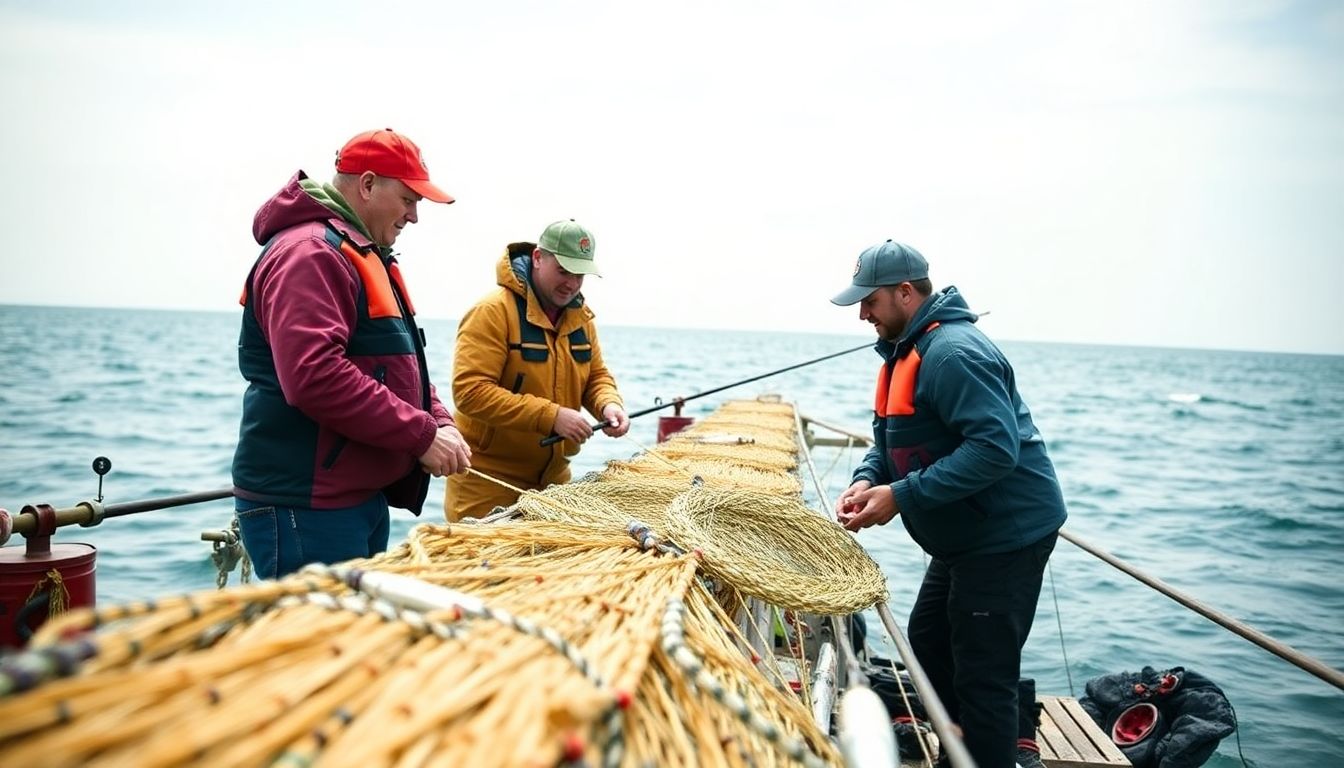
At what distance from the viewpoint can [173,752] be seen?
99 cm

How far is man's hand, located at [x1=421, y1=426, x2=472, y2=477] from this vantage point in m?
2.63

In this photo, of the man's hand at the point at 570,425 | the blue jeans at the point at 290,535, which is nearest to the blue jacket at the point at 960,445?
the man's hand at the point at 570,425

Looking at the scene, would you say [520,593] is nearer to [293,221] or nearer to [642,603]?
[642,603]

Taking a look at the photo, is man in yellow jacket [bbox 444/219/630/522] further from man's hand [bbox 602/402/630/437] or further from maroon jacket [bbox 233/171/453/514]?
maroon jacket [bbox 233/171/453/514]

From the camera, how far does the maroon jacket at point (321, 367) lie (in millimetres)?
2371

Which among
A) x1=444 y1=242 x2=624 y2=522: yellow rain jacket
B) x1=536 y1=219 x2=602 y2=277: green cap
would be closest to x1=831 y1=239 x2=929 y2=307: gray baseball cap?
x1=536 y1=219 x2=602 y2=277: green cap

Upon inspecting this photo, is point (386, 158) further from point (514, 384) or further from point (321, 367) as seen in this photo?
point (514, 384)

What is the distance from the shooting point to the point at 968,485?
2.86 meters

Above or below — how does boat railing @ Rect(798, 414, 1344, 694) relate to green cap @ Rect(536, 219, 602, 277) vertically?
below

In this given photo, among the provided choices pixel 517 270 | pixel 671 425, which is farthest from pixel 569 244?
pixel 671 425

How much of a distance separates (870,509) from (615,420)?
1466 mm

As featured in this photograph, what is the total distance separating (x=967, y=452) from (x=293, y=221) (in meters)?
2.17

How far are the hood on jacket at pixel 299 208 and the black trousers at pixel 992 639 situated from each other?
2326 mm

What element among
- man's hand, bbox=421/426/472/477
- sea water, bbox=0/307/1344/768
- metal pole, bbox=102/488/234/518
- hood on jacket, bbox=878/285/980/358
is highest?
hood on jacket, bbox=878/285/980/358
